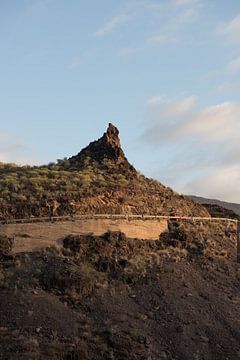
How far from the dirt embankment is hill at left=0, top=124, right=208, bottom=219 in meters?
2.53

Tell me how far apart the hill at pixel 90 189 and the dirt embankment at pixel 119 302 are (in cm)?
253

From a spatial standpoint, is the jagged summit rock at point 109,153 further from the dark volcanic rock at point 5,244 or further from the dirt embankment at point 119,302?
the dark volcanic rock at point 5,244

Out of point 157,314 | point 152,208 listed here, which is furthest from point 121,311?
point 152,208

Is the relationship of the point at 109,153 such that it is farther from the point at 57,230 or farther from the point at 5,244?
the point at 5,244

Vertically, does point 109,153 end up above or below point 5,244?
above

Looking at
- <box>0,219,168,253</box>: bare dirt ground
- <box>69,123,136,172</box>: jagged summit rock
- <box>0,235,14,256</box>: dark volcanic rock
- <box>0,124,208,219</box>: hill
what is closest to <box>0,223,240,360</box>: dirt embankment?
<box>0,235,14,256</box>: dark volcanic rock

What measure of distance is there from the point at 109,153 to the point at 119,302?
53.5 feet

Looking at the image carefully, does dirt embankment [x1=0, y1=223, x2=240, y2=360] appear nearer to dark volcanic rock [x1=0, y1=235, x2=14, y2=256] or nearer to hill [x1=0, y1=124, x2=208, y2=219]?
dark volcanic rock [x1=0, y1=235, x2=14, y2=256]

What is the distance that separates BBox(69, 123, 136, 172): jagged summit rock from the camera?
126ft


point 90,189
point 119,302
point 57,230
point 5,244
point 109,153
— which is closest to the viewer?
point 119,302

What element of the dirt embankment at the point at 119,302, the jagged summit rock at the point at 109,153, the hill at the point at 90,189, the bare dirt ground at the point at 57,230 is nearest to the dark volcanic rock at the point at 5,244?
the bare dirt ground at the point at 57,230

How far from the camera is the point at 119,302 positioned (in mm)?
24047

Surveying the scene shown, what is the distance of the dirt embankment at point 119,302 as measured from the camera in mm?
20172

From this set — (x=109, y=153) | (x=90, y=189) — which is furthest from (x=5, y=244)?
(x=109, y=153)
